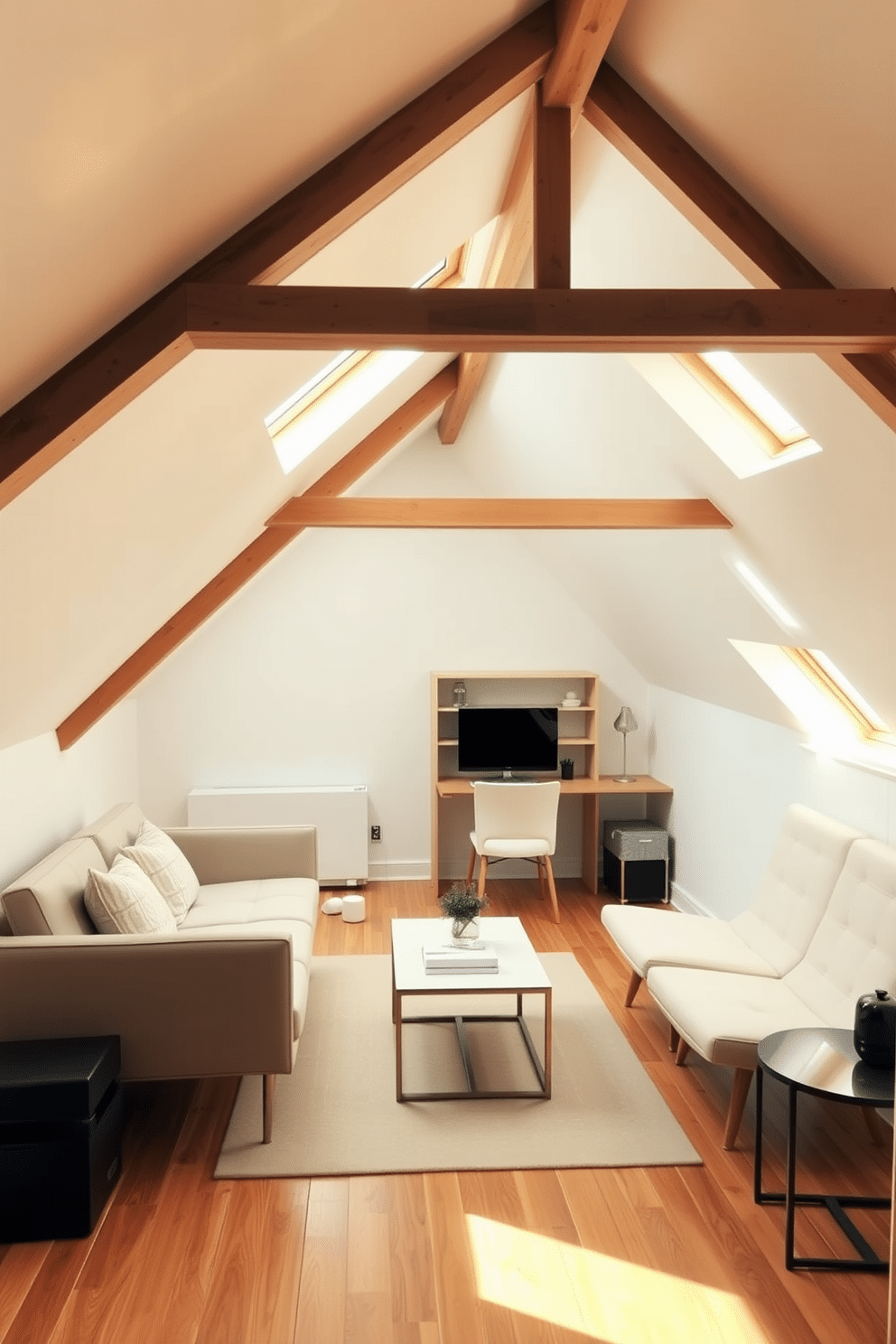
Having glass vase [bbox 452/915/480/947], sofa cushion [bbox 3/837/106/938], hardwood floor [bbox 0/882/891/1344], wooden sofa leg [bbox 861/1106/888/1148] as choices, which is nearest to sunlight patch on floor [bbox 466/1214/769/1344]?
hardwood floor [bbox 0/882/891/1344]

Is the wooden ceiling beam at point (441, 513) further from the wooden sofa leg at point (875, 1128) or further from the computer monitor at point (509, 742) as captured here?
the wooden sofa leg at point (875, 1128)

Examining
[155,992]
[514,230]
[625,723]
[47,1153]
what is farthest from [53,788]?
[625,723]

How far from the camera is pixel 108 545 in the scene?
123 inches

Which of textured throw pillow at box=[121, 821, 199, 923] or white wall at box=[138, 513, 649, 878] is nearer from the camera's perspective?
textured throw pillow at box=[121, 821, 199, 923]

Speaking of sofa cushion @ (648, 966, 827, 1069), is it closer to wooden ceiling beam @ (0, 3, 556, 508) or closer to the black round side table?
the black round side table

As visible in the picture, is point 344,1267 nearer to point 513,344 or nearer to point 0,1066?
point 0,1066

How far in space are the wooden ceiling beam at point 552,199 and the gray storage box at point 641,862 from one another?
4.59 m

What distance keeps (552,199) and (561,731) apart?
15.8 ft

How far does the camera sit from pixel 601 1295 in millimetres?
2826

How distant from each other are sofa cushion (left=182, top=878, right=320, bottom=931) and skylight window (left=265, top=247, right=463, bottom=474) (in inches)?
76.3

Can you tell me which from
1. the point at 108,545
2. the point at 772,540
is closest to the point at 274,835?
the point at 108,545

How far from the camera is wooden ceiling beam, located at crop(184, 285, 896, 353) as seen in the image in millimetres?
2193

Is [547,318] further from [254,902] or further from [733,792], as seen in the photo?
[733,792]

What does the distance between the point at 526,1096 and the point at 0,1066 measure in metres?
1.84
